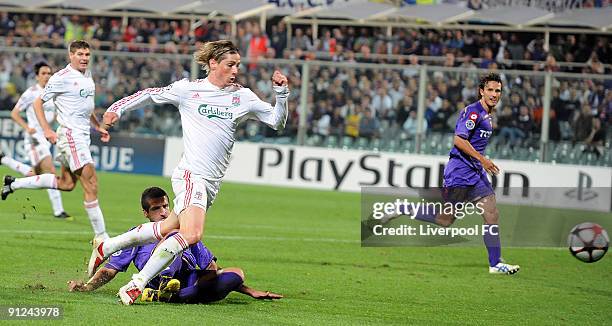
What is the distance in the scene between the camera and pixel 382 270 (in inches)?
528

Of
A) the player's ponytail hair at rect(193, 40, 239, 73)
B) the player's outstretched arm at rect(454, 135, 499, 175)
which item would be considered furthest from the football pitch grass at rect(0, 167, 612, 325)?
the player's ponytail hair at rect(193, 40, 239, 73)

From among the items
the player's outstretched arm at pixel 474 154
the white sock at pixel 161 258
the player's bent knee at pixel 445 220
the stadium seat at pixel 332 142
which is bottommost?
the stadium seat at pixel 332 142

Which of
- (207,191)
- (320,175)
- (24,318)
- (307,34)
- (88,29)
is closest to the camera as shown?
(24,318)

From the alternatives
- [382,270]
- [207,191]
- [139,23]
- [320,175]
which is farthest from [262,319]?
[139,23]

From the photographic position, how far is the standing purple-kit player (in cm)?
945

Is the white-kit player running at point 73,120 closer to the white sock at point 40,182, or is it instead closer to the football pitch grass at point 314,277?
the white sock at point 40,182

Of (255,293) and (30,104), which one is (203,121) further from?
(30,104)

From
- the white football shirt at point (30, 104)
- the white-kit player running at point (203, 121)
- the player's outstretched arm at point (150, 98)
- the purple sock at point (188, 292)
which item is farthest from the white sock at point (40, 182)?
the purple sock at point (188, 292)

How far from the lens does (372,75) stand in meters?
26.6

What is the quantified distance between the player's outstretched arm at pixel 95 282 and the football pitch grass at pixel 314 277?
11 cm

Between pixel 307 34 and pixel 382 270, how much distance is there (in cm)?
1959

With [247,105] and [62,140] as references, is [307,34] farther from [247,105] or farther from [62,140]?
[247,105]

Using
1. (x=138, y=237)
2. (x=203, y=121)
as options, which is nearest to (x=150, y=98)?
(x=203, y=121)

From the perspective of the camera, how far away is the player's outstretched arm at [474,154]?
13094 millimetres
